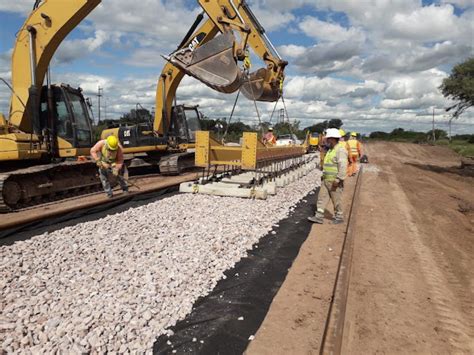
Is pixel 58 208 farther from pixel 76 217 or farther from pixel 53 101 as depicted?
pixel 53 101

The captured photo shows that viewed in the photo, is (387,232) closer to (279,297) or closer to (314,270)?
(314,270)

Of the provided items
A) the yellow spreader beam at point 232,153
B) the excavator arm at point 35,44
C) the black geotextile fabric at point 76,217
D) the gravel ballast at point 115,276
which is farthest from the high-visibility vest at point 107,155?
the gravel ballast at point 115,276

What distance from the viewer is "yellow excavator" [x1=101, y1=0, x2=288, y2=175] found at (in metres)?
9.81

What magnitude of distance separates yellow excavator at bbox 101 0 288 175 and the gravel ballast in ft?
13.5

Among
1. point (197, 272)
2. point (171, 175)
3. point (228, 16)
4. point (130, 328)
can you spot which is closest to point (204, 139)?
point (228, 16)

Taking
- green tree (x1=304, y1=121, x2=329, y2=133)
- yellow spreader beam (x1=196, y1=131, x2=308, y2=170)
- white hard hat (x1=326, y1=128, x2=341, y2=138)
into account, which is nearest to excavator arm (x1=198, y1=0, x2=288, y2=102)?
yellow spreader beam (x1=196, y1=131, x2=308, y2=170)

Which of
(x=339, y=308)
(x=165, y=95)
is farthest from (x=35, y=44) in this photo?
(x=339, y=308)

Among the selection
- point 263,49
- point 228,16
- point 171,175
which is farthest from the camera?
point 171,175

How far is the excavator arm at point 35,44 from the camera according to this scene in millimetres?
8961

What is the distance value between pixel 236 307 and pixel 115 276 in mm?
1403

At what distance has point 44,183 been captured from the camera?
9.01 meters

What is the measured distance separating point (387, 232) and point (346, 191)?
535 centimetres

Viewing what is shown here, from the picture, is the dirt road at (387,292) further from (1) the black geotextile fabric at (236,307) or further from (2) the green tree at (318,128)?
(2) the green tree at (318,128)

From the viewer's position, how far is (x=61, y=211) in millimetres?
6734
